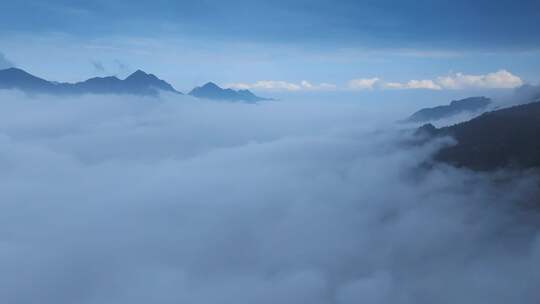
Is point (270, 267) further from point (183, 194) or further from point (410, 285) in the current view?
point (183, 194)

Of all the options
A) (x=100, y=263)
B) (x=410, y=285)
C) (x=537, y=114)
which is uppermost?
(x=537, y=114)

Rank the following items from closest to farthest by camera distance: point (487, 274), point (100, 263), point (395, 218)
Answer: point (487, 274)
point (100, 263)
point (395, 218)

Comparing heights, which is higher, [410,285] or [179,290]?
[410,285]

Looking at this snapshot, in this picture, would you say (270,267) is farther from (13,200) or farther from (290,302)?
(13,200)

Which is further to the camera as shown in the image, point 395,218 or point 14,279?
point 395,218

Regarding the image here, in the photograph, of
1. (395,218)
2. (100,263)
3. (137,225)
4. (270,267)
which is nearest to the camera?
(270,267)

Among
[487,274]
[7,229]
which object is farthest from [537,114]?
[7,229]

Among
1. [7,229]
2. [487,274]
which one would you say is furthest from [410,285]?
[7,229]
